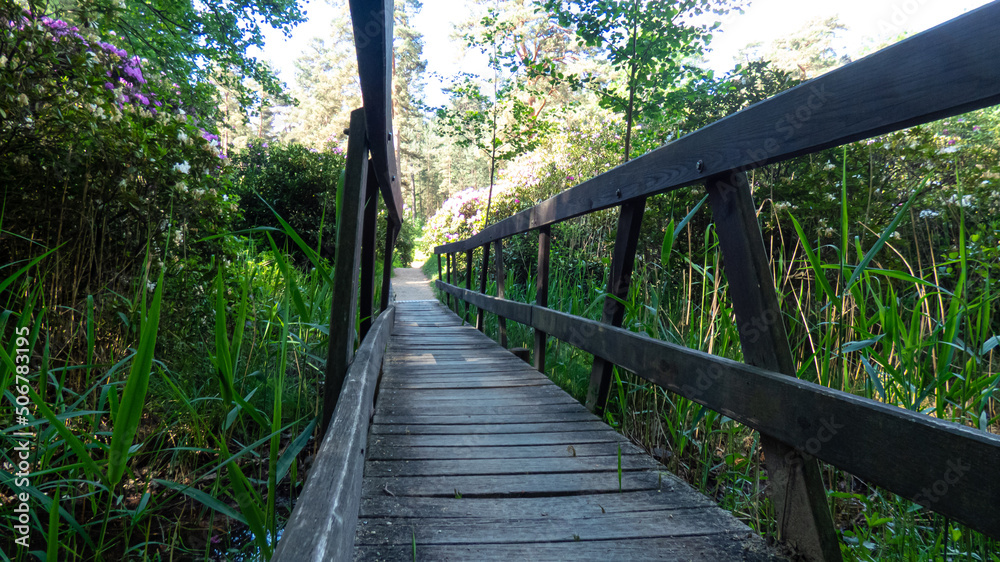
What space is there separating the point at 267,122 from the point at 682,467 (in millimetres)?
51956

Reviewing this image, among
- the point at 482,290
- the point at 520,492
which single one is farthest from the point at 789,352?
the point at 482,290

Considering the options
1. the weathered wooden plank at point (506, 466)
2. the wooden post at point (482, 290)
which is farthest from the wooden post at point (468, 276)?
the weathered wooden plank at point (506, 466)

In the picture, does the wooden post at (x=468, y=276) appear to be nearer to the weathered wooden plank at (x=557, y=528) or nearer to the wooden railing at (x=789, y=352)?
the wooden railing at (x=789, y=352)

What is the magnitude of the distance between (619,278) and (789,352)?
1031mm

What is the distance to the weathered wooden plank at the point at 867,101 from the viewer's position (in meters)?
0.76

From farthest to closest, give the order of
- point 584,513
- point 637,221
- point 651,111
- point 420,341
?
point 651,111 → point 420,341 → point 637,221 → point 584,513

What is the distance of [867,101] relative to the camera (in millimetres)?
924

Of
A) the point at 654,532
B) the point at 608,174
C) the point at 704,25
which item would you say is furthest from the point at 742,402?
the point at 704,25

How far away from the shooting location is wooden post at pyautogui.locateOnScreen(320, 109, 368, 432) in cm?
159

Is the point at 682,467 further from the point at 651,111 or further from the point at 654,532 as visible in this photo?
the point at 651,111

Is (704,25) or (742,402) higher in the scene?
(704,25)

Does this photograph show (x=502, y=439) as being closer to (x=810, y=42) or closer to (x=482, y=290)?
(x=482, y=290)

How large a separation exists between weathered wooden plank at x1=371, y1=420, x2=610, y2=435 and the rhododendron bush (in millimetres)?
1265

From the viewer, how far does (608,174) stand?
7.27 feet
